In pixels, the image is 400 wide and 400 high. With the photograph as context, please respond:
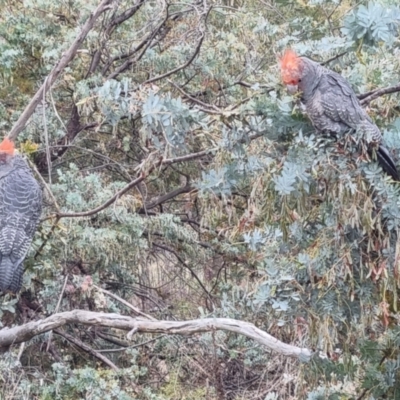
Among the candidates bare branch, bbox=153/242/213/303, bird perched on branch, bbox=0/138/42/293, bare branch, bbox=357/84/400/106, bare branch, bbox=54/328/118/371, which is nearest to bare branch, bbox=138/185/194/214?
bare branch, bbox=153/242/213/303

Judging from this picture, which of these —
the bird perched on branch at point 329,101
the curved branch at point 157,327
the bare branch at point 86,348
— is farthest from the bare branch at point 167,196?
the bird perched on branch at point 329,101

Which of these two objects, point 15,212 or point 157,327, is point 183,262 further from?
point 157,327

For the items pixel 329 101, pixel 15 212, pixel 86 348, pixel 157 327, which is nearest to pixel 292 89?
pixel 329 101

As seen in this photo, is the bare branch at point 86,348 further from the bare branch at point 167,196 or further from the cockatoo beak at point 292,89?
the cockatoo beak at point 292,89

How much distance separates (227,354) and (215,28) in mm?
1906

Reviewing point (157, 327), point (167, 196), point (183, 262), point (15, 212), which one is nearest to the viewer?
point (157, 327)

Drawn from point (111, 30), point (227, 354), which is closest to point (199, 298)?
Answer: point (227, 354)

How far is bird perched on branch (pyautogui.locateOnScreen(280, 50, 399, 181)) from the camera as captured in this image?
1.58 metres

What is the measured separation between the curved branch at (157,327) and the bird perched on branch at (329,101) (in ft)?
2.21

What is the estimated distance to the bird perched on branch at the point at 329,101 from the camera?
1.58m

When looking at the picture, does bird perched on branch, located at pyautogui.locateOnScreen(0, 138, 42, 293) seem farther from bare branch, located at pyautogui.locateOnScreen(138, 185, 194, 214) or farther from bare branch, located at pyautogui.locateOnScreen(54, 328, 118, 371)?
bare branch, located at pyautogui.locateOnScreen(138, 185, 194, 214)

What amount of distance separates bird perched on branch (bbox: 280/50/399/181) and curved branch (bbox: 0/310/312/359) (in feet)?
2.21

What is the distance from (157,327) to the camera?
233 cm

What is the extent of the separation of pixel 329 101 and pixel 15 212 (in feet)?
5.00
